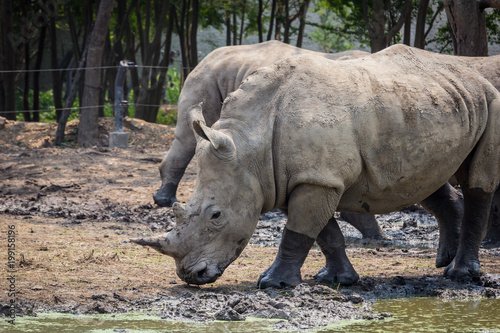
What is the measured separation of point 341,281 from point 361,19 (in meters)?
13.8

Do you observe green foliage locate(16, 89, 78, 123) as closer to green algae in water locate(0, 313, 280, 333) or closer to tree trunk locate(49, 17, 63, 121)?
tree trunk locate(49, 17, 63, 121)

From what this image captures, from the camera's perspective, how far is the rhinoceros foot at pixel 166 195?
10758 millimetres

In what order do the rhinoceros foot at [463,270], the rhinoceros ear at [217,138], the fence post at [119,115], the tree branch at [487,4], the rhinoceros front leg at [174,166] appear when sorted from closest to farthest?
the rhinoceros ear at [217,138] → the rhinoceros foot at [463,270] → the tree branch at [487,4] → the rhinoceros front leg at [174,166] → the fence post at [119,115]

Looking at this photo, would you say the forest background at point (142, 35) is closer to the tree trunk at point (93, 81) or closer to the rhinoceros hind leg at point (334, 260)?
the tree trunk at point (93, 81)

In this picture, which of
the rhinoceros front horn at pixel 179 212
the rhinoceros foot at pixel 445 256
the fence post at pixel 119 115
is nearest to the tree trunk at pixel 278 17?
the fence post at pixel 119 115

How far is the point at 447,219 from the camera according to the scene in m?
6.93

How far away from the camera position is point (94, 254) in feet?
23.4

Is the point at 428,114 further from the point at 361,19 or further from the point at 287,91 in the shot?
the point at 361,19

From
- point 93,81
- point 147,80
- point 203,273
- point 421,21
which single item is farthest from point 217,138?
point 147,80

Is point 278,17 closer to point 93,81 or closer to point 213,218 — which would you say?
point 93,81

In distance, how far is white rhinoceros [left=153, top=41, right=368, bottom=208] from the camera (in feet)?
33.3

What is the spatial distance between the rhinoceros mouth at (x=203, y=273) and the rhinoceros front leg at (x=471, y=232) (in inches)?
80.9

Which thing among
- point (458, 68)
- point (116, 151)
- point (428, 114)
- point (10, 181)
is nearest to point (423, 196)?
point (428, 114)

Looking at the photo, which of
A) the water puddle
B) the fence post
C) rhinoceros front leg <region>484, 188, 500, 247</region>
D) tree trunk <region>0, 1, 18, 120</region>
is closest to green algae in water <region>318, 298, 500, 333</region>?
the water puddle
